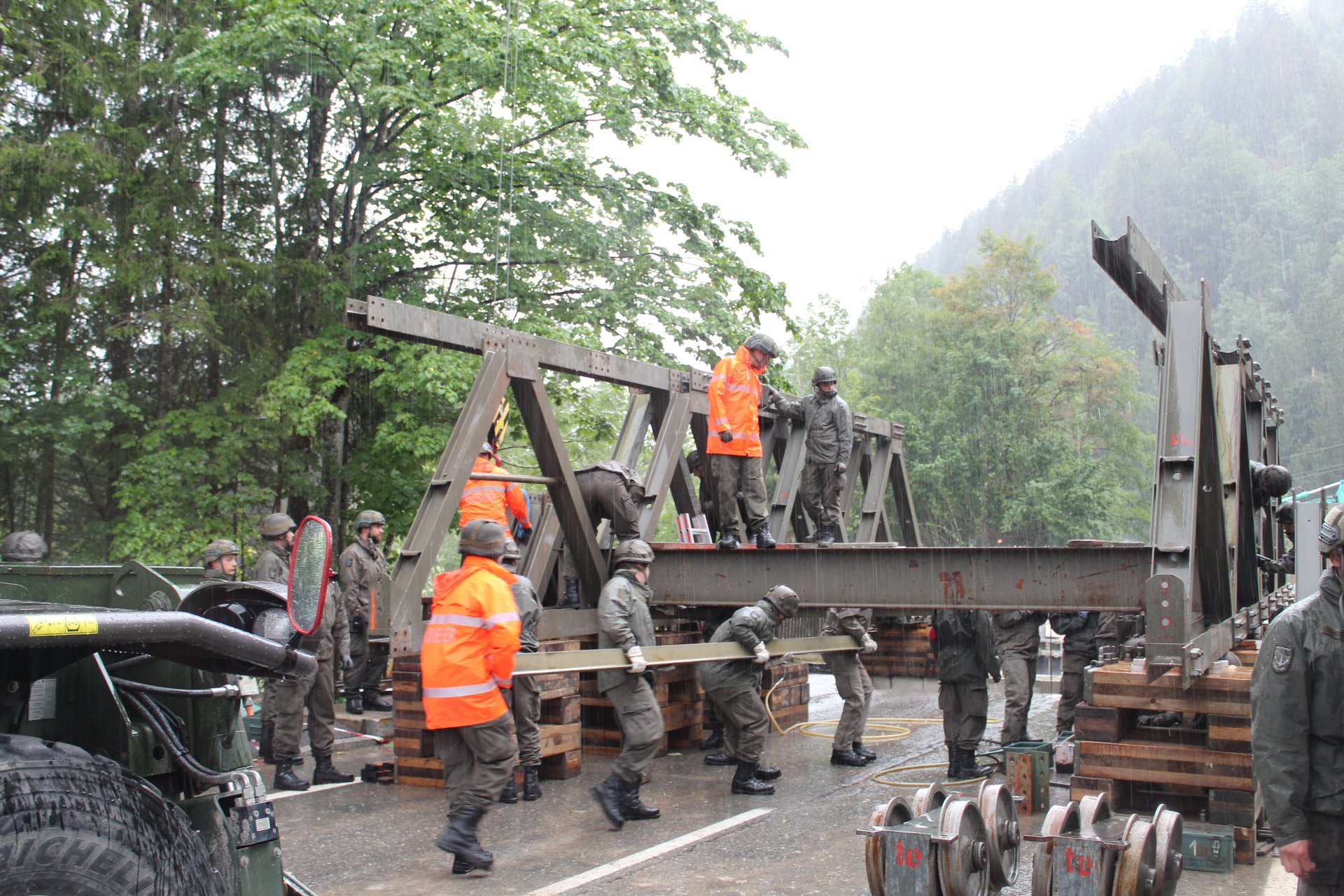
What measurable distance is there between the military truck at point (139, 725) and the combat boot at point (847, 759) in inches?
247

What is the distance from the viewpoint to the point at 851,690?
9547 mm

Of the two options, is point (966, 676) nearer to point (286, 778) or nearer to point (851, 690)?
point (851, 690)

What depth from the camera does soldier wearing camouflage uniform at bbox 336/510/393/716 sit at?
33.7ft

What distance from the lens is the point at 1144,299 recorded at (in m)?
7.77

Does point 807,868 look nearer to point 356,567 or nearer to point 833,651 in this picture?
point 833,651

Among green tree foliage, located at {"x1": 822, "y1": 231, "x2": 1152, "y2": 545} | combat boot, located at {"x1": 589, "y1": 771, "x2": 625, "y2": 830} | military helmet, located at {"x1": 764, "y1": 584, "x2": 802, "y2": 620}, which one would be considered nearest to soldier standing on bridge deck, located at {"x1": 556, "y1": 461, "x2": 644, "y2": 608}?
military helmet, located at {"x1": 764, "y1": 584, "x2": 802, "y2": 620}

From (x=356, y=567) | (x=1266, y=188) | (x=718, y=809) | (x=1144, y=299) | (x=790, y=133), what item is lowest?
(x=718, y=809)

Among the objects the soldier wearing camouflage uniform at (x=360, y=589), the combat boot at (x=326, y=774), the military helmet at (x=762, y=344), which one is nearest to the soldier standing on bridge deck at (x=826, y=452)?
the military helmet at (x=762, y=344)

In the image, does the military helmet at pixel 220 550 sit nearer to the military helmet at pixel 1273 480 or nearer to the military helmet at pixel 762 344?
the military helmet at pixel 762 344

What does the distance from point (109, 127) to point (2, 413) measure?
385 centimetres

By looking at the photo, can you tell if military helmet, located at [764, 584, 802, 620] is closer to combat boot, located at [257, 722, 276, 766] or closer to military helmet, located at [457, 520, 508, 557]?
military helmet, located at [457, 520, 508, 557]

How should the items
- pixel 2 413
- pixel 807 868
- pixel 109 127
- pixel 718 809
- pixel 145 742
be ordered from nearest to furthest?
pixel 145 742 < pixel 807 868 < pixel 718 809 < pixel 2 413 < pixel 109 127

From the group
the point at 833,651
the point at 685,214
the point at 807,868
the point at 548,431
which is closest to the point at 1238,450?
the point at 833,651

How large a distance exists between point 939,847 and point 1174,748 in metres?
2.33
